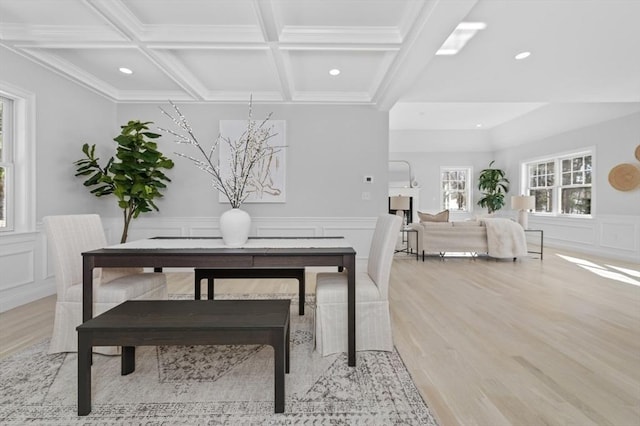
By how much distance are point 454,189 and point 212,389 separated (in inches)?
365

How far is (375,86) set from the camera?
4.04 meters

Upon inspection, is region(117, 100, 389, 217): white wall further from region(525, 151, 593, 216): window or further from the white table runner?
region(525, 151, 593, 216): window

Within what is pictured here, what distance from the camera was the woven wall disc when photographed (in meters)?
5.35

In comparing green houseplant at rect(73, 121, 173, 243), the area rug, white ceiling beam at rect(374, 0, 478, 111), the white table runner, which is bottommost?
the area rug

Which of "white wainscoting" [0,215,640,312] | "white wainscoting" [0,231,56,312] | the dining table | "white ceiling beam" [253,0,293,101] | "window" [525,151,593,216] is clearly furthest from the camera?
"window" [525,151,593,216]

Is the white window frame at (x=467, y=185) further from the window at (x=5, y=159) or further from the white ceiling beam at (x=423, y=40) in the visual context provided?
the window at (x=5, y=159)

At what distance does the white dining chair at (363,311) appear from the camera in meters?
2.11

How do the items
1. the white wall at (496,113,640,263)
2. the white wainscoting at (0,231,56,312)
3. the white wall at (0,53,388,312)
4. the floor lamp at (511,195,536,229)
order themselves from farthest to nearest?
the floor lamp at (511,195,536,229), the white wall at (496,113,640,263), the white wall at (0,53,388,312), the white wainscoting at (0,231,56,312)

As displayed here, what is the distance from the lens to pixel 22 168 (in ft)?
10.7

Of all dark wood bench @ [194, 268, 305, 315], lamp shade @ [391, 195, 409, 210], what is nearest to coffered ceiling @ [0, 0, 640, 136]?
dark wood bench @ [194, 268, 305, 315]

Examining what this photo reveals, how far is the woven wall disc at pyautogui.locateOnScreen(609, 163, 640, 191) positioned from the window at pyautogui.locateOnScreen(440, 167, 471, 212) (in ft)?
12.9

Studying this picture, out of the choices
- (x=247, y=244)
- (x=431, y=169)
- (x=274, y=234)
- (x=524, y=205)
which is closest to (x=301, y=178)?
(x=274, y=234)

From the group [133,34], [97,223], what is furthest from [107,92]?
[97,223]

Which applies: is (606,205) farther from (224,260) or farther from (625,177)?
(224,260)
